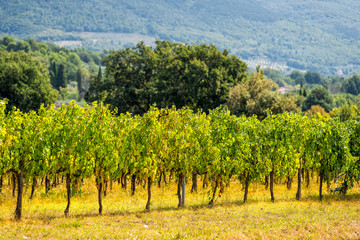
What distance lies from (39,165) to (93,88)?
50.5 meters

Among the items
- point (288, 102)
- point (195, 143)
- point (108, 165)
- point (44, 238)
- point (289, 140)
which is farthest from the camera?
point (288, 102)

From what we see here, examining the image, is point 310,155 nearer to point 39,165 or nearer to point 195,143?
point 195,143

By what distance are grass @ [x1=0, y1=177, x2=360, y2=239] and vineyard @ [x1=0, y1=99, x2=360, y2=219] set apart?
1.53m

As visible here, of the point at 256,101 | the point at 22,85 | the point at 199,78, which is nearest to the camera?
the point at 256,101

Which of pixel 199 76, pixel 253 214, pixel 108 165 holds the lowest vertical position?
pixel 253 214

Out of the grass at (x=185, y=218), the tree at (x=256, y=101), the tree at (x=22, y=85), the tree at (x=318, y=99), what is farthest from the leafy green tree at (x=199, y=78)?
the tree at (x=318, y=99)

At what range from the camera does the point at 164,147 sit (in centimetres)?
3050

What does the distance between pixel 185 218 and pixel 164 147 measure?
18.2 ft

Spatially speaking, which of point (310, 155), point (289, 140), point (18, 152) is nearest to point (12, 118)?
point (18, 152)

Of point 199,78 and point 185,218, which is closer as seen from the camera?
point 185,218

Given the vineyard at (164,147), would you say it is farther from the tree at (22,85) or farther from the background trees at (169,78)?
the tree at (22,85)

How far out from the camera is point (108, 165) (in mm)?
28719

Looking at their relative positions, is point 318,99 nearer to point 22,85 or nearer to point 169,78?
point 169,78

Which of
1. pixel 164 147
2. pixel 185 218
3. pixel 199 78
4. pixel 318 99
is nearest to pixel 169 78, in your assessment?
pixel 199 78
